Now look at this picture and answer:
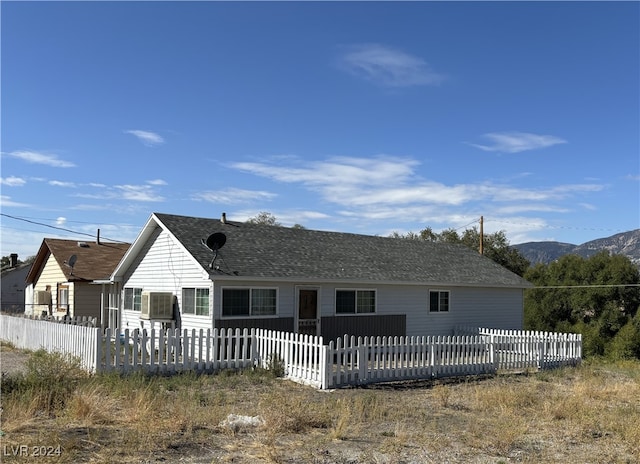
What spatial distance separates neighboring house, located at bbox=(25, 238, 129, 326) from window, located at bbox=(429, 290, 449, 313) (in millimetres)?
14062

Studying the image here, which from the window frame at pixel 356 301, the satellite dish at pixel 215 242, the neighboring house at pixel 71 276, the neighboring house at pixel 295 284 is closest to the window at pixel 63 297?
the neighboring house at pixel 71 276

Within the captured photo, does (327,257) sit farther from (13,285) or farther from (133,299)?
(13,285)

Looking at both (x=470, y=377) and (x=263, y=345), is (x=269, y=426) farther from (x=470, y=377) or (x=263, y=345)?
(x=470, y=377)

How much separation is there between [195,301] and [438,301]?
10052 millimetres

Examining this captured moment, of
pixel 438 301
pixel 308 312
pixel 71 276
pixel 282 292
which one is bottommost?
pixel 308 312

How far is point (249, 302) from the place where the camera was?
→ 18562 mm

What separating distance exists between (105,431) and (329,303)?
12.6 m

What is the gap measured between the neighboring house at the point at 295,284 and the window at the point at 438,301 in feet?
0.13

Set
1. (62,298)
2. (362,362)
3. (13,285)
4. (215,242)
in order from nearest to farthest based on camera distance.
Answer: (362,362) < (215,242) < (62,298) < (13,285)

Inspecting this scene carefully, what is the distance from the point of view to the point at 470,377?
1667cm

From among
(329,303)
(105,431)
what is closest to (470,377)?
(329,303)

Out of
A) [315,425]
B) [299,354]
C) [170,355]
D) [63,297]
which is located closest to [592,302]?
[299,354]

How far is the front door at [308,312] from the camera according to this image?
65.2ft

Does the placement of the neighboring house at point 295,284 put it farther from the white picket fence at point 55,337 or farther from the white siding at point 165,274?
the white picket fence at point 55,337
